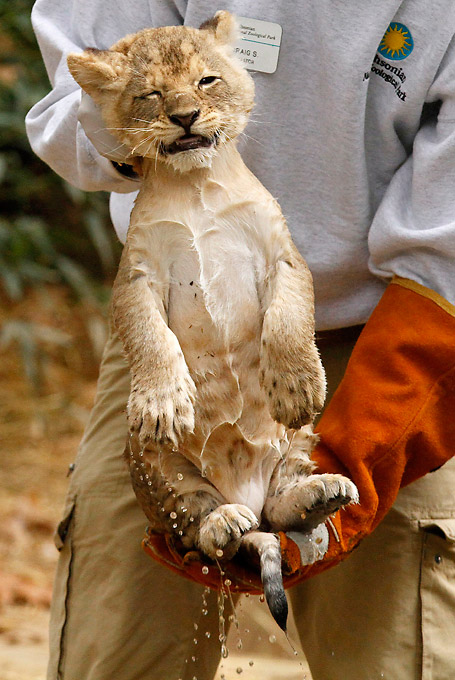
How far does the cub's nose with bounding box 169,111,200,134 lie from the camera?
1.93 metres

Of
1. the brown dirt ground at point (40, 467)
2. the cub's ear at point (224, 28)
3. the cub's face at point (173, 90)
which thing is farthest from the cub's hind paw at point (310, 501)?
the brown dirt ground at point (40, 467)

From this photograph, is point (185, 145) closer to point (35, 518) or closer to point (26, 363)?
point (35, 518)

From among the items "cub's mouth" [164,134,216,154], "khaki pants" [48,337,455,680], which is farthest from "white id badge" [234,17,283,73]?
"khaki pants" [48,337,455,680]

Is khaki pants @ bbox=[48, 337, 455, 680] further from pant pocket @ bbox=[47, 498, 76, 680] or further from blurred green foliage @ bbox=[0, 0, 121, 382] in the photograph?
blurred green foliage @ bbox=[0, 0, 121, 382]

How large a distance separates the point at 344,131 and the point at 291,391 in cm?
95

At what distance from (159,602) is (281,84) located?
172 centimetres

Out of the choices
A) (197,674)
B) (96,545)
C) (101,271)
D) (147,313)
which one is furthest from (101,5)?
(101,271)

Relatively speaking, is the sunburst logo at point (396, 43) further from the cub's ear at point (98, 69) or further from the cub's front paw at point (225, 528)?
the cub's front paw at point (225, 528)

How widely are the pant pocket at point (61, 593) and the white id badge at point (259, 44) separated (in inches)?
62.2

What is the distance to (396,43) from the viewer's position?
2.55 meters

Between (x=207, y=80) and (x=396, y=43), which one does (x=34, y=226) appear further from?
(x=207, y=80)

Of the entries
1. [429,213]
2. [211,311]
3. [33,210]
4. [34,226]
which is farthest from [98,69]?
[33,210]

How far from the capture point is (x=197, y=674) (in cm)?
300

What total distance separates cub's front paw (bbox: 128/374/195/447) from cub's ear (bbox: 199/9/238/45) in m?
0.88
